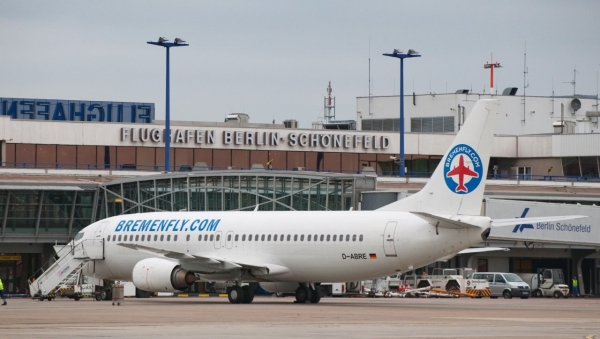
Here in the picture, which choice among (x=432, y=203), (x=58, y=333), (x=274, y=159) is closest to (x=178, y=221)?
(x=432, y=203)

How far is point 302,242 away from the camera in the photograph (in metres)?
46.6

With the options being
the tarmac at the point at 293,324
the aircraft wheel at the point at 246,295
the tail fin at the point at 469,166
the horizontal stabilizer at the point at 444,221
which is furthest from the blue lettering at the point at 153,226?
the tail fin at the point at 469,166

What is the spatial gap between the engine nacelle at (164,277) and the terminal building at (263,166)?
18.4 m

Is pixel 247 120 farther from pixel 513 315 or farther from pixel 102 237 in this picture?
pixel 513 315

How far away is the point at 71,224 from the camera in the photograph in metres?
71.3

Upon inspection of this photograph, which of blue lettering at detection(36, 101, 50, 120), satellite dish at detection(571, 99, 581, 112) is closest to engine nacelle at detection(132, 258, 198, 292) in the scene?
blue lettering at detection(36, 101, 50, 120)

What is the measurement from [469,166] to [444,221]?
225 centimetres

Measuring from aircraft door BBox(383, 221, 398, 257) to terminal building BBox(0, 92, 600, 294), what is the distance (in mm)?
20607

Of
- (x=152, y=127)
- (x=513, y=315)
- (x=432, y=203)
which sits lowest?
(x=513, y=315)

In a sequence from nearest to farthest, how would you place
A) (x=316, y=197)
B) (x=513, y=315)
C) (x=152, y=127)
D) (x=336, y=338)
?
(x=336, y=338)
(x=513, y=315)
(x=316, y=197)
(x=152, y=127)

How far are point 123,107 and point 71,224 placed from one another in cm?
1882

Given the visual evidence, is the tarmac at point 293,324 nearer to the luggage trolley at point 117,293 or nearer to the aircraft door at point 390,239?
the aircraft door at point 390,239

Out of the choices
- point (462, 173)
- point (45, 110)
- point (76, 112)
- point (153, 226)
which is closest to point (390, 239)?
point (462, 173)

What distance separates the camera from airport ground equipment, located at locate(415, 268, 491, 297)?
218 feet
